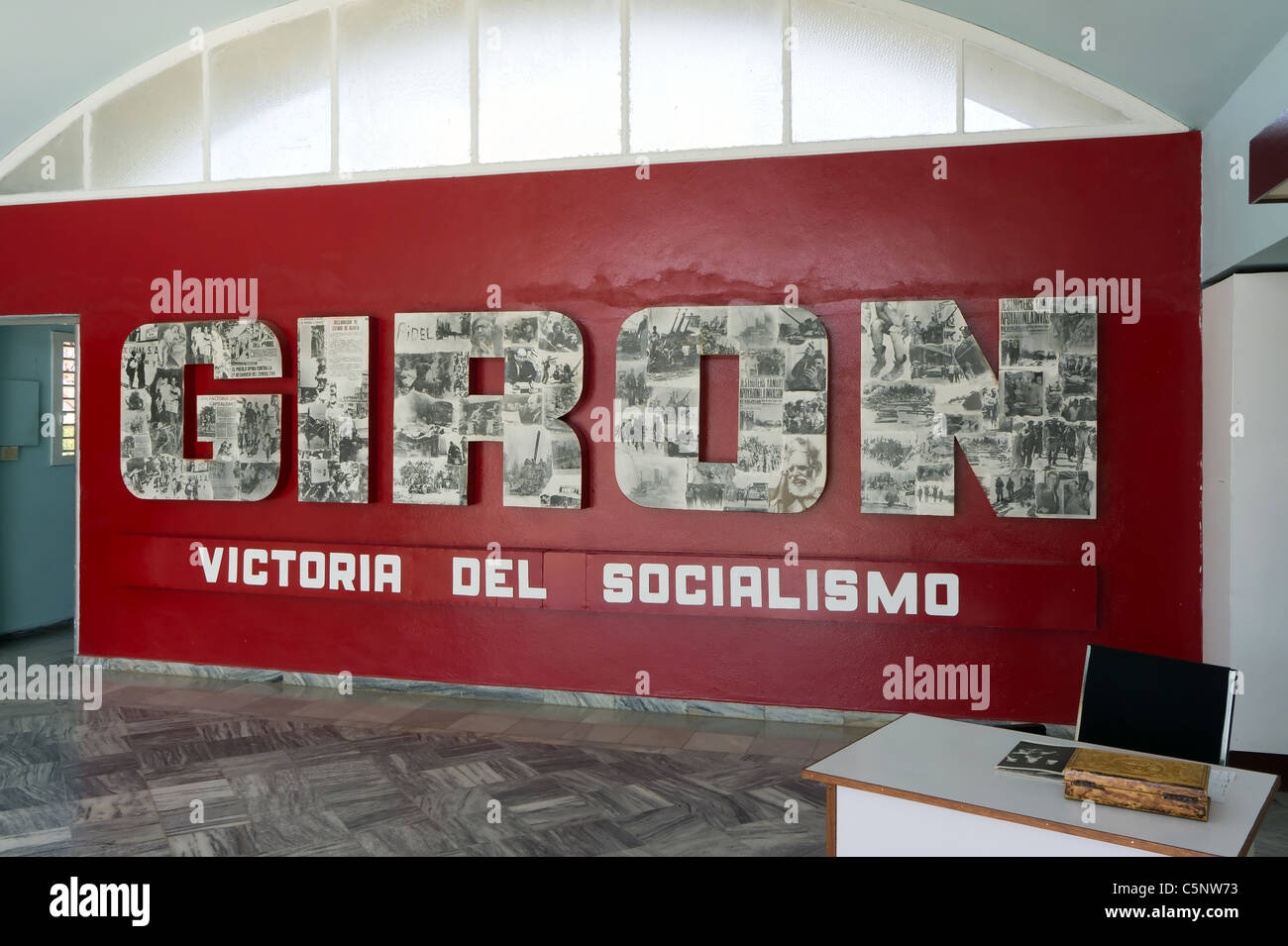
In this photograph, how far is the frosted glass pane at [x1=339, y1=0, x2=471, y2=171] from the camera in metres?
5.83

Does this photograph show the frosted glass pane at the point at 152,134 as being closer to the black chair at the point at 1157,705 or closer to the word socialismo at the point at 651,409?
the word socialismo at the point at 651,409

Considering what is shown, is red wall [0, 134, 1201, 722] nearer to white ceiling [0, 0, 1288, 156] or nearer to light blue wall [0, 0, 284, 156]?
white ceiling [0, 0, 1288, 156]

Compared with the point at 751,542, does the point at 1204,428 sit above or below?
above

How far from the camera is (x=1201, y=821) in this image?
2189 millimetres

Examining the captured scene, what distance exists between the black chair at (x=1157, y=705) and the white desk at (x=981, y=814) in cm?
29

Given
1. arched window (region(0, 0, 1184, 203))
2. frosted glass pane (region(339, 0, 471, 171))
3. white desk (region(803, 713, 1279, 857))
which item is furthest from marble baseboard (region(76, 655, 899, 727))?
frosted glass pane (region(339, 0, 471, 171))

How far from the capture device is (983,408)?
16.6ft

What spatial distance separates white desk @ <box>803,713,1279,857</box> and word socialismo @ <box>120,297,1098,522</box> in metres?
2.62

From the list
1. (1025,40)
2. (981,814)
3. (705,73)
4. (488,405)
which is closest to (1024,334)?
(1025,40)

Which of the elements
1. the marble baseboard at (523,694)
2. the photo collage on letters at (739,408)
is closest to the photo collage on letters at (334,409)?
the marble baseboard at (523,694)
